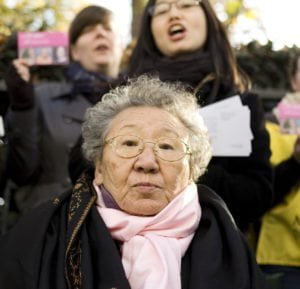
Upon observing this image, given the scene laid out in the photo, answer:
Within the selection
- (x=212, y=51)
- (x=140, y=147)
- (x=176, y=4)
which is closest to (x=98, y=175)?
(x=140, y=147)

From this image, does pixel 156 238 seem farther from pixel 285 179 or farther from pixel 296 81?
pixel 296 81

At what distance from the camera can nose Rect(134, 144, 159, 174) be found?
9.01ft

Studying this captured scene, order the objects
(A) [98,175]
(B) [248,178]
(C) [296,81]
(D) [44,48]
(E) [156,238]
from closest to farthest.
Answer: (E) [156,238] → (A) [98,175] → (B) [248,178] → (D) [44,48] → (C) [296,81]

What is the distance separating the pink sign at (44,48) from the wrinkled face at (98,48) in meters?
0.43

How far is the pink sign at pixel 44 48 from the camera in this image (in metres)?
3.79

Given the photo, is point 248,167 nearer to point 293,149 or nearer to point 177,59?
point 293,149

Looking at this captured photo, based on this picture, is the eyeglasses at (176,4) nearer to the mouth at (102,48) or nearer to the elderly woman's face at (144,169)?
the mouth at (102,48)

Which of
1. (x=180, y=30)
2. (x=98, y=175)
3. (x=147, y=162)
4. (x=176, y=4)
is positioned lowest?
(x=98, y=175)

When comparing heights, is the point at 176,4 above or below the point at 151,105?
above

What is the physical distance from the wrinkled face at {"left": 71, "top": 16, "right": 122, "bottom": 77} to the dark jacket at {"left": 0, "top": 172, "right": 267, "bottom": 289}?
1.56m

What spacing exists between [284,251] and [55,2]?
1016 cm

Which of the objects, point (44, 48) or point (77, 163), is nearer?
point (77, 163)

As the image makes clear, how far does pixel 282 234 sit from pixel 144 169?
98 cm

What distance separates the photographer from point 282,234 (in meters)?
3.40
